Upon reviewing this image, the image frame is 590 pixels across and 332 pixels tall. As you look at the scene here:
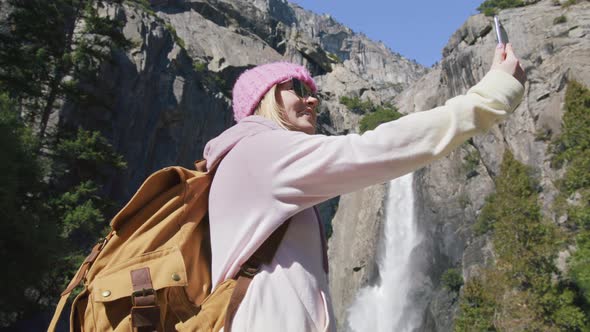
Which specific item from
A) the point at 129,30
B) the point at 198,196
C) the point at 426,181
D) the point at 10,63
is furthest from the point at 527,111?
the point at 198,196

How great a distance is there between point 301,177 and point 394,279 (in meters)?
35.8

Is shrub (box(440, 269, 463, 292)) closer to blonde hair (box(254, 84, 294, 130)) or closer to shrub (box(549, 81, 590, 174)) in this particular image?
shrub (box(549, 81, 590, 174))

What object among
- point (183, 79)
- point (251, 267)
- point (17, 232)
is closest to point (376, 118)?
point (183, 79)

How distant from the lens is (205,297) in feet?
5.71

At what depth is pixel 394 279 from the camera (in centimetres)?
3600

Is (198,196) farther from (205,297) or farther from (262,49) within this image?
(262,49)

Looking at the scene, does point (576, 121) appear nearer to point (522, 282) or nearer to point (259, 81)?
point (522, 282)

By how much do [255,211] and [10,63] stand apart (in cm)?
1764

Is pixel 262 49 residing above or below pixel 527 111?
above

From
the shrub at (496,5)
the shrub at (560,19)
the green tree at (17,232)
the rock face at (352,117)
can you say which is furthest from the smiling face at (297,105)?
the shrub at (496,5)

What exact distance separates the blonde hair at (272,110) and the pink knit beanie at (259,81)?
0.06 ft

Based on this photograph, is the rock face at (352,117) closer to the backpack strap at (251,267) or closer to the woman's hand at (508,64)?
the backpack strap at (251,267)

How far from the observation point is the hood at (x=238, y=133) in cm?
182

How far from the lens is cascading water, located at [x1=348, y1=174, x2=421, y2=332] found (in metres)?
34.6
